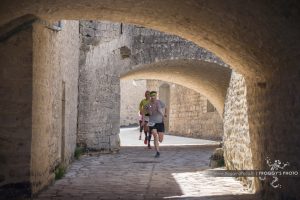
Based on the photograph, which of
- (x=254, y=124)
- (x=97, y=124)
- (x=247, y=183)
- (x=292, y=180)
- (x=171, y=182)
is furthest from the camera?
(x=97, y=124)

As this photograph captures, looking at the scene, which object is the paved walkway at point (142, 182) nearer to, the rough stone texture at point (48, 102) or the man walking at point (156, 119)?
the rough stone texture at point (48, 102)

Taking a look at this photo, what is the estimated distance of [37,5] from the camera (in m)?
4.74

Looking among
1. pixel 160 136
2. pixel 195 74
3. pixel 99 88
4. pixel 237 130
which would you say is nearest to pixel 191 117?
pixel 195 74

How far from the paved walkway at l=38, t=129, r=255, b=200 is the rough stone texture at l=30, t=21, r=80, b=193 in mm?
308

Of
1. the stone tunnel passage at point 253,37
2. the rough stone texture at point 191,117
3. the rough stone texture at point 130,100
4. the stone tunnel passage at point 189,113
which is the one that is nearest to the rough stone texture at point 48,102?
the stone tunnel passage at point 253,37

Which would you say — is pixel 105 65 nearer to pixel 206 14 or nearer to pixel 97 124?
pixel 97 124

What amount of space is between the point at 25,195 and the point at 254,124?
273 cm

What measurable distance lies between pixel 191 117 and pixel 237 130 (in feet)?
46.2

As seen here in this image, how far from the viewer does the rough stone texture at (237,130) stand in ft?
20.1

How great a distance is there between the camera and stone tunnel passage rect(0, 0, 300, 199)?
3.93 meters

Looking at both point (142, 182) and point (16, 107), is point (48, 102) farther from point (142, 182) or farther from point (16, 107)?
point (142, 182)

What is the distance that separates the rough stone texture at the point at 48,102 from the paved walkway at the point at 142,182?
1.01ft

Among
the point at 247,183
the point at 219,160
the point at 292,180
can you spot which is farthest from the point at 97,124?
the point at 292,180

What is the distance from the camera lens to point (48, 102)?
6.11 meters
